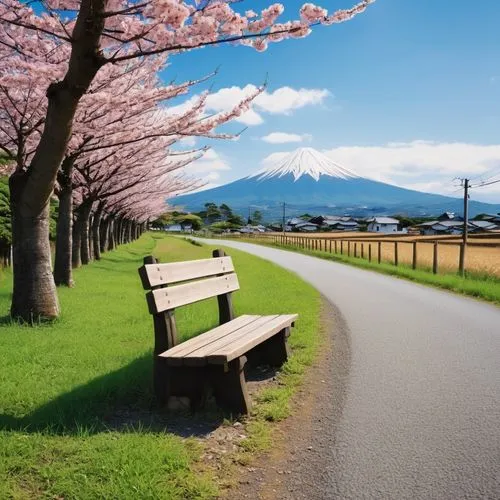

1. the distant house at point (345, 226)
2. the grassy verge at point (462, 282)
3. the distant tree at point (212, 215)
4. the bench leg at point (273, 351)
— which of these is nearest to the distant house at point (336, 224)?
the distant house at point (345, 226)

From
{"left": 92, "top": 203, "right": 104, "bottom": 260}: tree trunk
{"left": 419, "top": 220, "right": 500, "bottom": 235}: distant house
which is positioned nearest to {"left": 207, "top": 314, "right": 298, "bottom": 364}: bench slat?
{"left": 92, "top": 203, "right": 104, "bottom": 260}: tree trunk

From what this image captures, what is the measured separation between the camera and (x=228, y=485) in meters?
3.06

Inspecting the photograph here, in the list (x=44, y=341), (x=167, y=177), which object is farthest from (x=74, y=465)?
(x=167, y=177)

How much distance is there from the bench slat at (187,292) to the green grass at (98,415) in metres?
0.83

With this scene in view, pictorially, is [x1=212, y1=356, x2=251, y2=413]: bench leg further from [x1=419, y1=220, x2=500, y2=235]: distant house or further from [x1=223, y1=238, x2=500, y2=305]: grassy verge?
[x1=419, y1=220, x2=500, y2=235]: distant house

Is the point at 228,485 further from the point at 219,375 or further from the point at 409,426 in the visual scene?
the point at 409,426

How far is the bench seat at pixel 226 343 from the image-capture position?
385cm

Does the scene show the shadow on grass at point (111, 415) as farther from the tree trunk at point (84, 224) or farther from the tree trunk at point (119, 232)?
the tree trunk at point (119, 232)

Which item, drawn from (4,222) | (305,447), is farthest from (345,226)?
(305,447)

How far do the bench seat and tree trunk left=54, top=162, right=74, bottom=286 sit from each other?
7797 mm

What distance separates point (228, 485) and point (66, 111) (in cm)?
465

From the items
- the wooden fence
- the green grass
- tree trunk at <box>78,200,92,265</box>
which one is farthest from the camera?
tree trunk at <box>78,200,92,265</box>

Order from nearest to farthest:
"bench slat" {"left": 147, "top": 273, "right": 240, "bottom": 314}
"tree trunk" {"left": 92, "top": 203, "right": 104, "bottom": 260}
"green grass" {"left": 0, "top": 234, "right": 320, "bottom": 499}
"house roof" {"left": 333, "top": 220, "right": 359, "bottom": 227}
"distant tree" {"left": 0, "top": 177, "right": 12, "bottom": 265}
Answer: "green grass" {"left": 0, "top": 234, "right": 320, "bottom": 499}, "bench slat" {"left": 147, "top": 273, "right": 240, "bottom": 314}, "distant tree" {"left": 0, "top": 177, "right": 12, "bottom": 265}, "tree trunk" {"left": 92, "top": 203, "right": 104, "bottom": 260}, "house roof" {"left": 333, "top": 220, "right": 359, "bottom": 227}

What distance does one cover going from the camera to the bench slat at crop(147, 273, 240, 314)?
4168 mm
